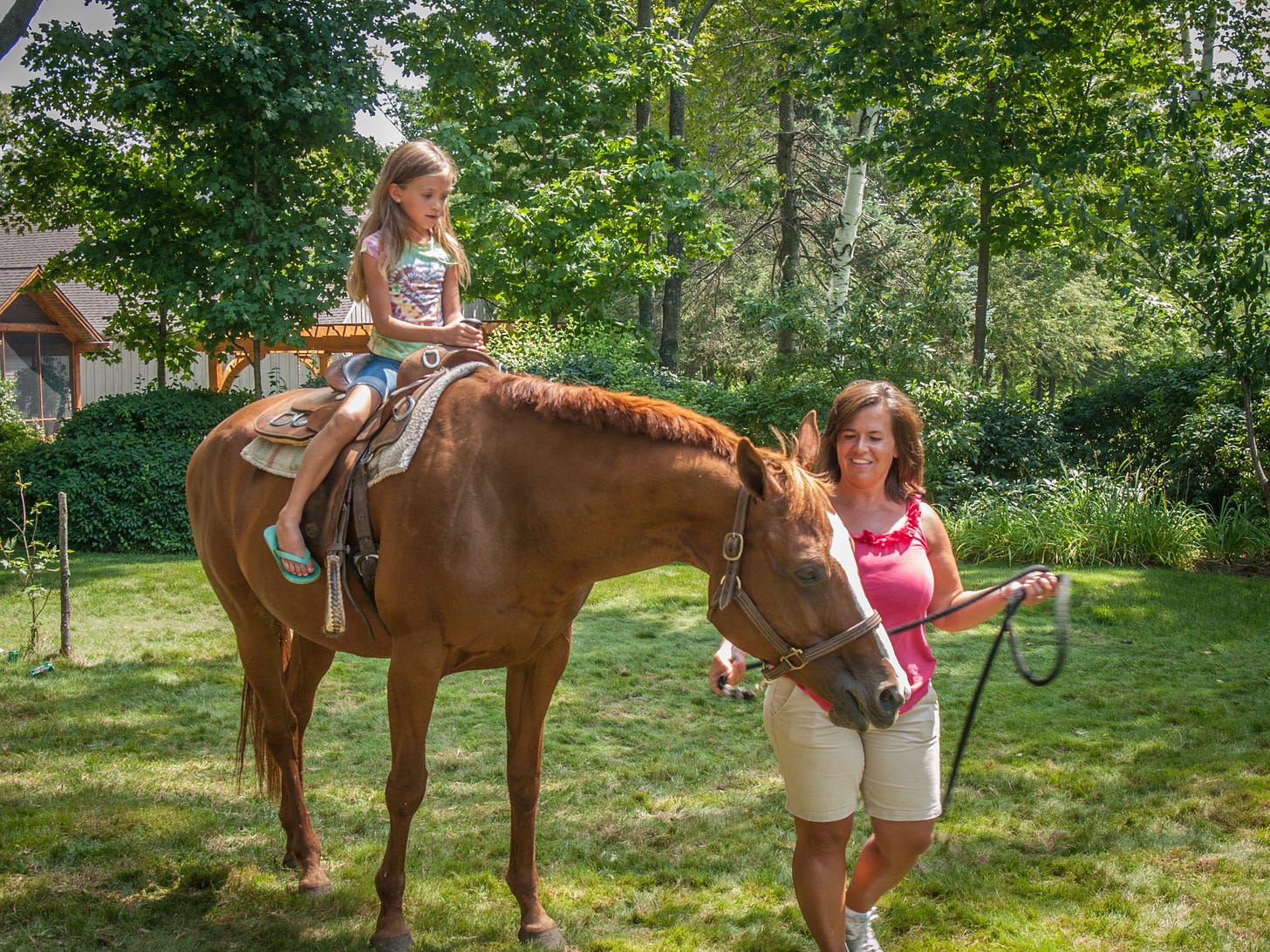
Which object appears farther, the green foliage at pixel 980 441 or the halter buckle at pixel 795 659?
the green foliage at pixel 980 441

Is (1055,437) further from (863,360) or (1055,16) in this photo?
(1055,16)

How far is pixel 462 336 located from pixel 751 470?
4.72ft

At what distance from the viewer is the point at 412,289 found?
3.57m

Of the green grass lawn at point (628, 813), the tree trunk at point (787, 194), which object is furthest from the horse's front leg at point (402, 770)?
the tree trunk at point (787, 194)

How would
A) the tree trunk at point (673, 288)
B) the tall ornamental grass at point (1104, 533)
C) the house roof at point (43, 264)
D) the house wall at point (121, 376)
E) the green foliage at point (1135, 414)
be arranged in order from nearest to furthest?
the tall ornamental grass at point (1104, 533) → the green foliage at point (1135, 414) → the tree trunk at point (673, 288) → the house roof at point (43, 264) → the house wall at point (121, 376)

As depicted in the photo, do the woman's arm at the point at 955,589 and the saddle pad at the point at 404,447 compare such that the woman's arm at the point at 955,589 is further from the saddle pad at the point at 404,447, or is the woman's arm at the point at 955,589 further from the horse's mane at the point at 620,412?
the saddle pad at the point at 404,447

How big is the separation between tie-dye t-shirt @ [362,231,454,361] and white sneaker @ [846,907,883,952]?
97.6 inches

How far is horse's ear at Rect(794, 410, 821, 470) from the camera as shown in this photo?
2836mm

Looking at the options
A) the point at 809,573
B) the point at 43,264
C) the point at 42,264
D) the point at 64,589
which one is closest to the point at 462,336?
the point at 809,573

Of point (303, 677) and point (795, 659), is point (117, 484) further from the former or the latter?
point (795, 659)

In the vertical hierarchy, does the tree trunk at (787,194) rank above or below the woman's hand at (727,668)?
above

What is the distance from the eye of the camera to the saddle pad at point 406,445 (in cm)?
313

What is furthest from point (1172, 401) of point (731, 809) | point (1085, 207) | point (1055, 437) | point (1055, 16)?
point (731, 809)

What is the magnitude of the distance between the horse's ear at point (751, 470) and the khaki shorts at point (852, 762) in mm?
691
